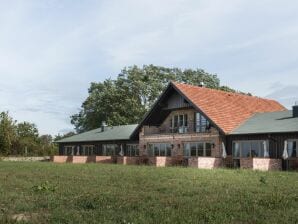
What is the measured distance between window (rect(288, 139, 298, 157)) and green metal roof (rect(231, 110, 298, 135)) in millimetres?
919

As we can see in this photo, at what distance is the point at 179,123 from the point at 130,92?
26.6 m

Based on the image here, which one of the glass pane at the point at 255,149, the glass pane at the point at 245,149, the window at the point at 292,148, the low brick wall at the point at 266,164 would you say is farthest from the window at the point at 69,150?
the window at the point at 292,148

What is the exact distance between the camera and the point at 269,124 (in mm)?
34781

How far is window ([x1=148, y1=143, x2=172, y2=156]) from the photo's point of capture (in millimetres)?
40688

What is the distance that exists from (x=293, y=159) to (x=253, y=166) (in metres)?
2.97

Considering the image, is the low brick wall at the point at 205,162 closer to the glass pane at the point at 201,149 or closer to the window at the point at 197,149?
the window at the point at 197,149

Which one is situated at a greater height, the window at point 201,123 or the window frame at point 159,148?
the window at point 201,123

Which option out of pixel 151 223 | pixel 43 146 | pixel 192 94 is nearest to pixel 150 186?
pixel 151 223

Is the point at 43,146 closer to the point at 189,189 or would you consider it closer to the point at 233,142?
the point at 233,142

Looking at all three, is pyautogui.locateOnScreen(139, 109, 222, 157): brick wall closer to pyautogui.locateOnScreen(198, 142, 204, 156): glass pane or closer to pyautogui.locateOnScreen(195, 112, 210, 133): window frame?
pyautogui.locateOnScreen(198, 142, 204, 156): glass pane

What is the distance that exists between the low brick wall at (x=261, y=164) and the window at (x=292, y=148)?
97 cm

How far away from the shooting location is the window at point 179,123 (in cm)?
4000

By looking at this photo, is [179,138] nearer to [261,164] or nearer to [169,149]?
[169,149]

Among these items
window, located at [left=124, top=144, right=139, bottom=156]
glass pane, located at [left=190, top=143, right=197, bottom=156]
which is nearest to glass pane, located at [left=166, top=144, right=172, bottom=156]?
glass pane, located at [left=190, top=143, right=197, bottom=156]
